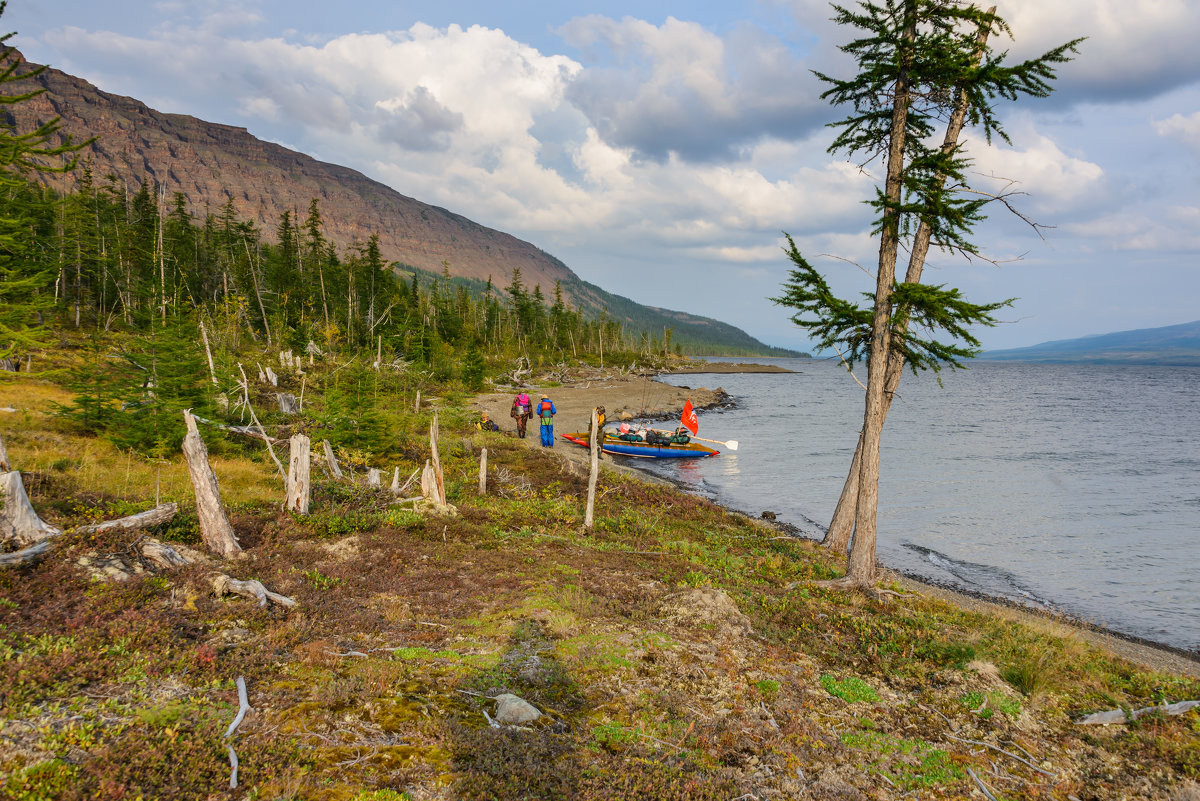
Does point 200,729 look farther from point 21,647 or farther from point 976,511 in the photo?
point 976,511

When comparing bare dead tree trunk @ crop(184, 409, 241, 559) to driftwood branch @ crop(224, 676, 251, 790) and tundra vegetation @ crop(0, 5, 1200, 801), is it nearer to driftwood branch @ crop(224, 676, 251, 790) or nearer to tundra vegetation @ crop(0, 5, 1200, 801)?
tundra vegetation @ crop(0, 5, 1200, 801)

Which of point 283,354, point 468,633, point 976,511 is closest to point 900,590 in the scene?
point 468,633

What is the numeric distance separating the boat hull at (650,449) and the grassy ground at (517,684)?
22973mm

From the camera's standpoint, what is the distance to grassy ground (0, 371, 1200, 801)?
4582 millimetres

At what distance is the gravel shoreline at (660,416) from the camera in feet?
39.4

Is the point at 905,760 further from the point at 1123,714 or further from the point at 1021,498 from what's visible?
the point at 1021,498

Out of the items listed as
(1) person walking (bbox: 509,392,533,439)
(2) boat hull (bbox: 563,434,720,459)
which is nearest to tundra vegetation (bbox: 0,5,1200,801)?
(1) person walking (bbox: 509,392,533,439)

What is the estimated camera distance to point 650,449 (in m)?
35.3

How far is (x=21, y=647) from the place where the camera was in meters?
5.33

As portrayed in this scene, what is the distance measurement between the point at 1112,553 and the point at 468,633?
81.1ft

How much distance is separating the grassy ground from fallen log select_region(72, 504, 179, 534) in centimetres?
29

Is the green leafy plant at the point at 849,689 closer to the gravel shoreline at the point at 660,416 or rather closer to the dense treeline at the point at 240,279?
the gravel shoreline at the point at 660,416

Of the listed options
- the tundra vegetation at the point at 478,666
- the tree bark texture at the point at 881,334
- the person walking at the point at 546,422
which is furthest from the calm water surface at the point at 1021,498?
the tree bark texture at the point at 881,334

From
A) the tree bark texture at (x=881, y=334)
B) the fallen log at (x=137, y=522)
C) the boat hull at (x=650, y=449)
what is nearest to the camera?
the fallen log at (x=137, y=522)
